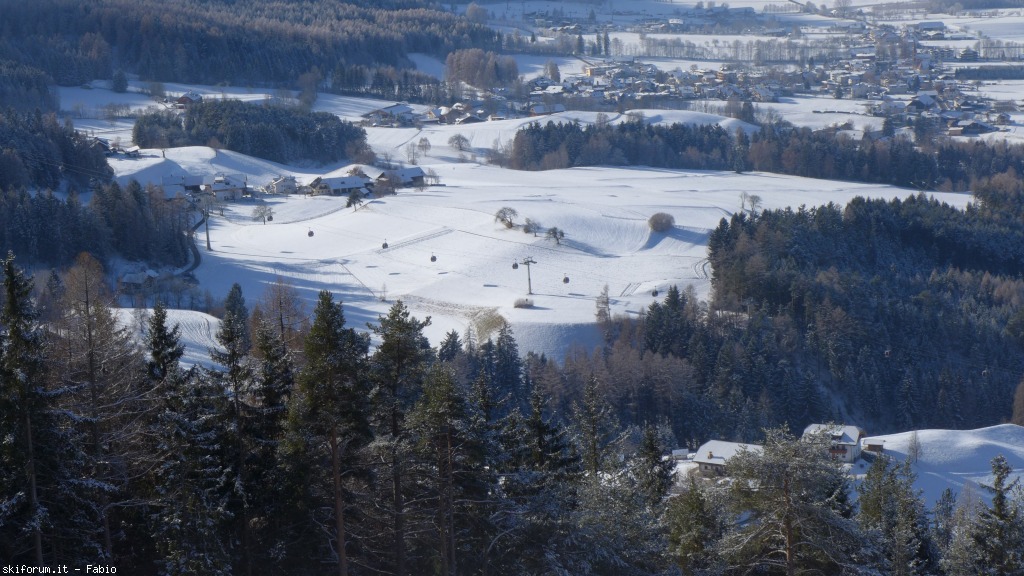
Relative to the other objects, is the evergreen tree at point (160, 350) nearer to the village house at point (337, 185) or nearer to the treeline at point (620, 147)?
the village house at point (337, 185)

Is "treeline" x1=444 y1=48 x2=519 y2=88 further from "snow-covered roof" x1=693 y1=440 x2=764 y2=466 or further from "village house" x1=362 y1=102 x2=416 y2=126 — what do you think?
"snow-covered roof" x1=693 y1=440 x2=764 y2=466

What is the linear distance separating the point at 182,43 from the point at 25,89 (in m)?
15.2

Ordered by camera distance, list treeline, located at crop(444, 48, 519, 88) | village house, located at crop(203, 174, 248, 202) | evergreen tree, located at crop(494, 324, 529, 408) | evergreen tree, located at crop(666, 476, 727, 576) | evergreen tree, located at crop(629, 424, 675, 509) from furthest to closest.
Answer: treeline, located at crop(444, 48, 519, 88) → village house, located at crop(203, 174, 248, 202) → evergreen tree, located at crop(494, 324, 529, 408) → evergreen tree, located at crop(629, 424, 675, 509) → evergreen tree, located at crop(666, 476, 727, 576)

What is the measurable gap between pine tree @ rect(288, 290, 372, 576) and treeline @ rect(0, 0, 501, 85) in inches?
1983

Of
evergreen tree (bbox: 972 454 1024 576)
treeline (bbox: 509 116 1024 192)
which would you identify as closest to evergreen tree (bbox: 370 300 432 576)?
evergreen tree (bbox: 972 454 1024 576)

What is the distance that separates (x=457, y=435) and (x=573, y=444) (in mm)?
2270

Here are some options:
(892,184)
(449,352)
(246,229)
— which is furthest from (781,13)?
(449,352)

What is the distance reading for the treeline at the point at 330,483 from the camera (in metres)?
6.69

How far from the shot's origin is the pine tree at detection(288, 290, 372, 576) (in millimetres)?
7176

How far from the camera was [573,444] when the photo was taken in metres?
9.49

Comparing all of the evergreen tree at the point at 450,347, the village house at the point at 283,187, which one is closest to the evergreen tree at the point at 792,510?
the evergreen tree at the point at 450,347

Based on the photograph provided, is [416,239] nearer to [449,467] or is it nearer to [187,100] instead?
[449,467]

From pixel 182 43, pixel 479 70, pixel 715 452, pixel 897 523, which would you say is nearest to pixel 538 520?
pixel 897 523

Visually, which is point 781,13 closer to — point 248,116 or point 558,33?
point 558,33
